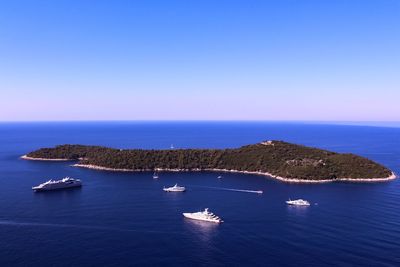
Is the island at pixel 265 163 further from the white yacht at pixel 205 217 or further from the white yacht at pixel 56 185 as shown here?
the white yacht at pixel 205 217

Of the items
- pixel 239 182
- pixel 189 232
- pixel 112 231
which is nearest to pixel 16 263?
pixel 112 231

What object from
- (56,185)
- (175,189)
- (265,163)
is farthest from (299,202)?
(56,185)

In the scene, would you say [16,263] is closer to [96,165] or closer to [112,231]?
[112,231]

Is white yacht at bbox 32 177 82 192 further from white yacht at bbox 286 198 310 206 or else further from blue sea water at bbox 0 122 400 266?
white yacht at bbox 286 198 310 206

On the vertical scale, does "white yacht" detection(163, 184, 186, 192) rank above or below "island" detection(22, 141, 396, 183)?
below

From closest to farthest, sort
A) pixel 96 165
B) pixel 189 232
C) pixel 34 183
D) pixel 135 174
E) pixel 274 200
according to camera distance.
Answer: pixel 189 232
pixel 274 200
pixel 34 183
pixel 135 174
pixel 96 165

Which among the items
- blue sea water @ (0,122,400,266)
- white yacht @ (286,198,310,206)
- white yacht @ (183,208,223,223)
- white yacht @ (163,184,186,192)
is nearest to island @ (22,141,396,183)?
blue sea water @ (0,122,400,266)

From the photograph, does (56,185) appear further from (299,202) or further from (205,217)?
(299,202)

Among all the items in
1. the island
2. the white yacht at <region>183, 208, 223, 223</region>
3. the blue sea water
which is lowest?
the blue sea water
